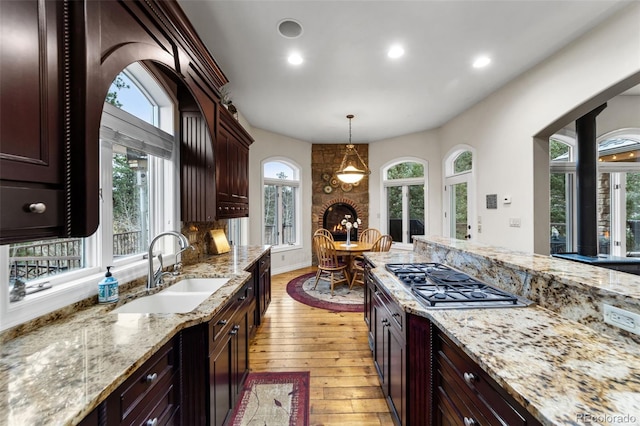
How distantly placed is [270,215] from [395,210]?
9.60ft

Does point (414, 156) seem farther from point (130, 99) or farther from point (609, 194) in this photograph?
point (130, 99)

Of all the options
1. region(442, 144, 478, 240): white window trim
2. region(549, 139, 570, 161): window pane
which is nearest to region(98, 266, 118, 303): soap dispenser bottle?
region(442, 144, 478, 240): white window trim

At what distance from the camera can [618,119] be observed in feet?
12.9

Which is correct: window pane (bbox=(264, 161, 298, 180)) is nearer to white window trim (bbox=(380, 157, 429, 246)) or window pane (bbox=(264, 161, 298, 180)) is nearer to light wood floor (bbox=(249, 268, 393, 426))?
white window trim (bbox=(380, 157, 429, 246))

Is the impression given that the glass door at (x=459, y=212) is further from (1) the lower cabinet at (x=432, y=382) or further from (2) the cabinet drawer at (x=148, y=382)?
(2) the cabinet drawer at (x=148, y=382)

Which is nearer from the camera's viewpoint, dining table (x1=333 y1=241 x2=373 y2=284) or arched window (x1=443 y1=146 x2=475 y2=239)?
dining table (x1=333 y1=241 x2=373 y2=284)

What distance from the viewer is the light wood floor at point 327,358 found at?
1832 mm

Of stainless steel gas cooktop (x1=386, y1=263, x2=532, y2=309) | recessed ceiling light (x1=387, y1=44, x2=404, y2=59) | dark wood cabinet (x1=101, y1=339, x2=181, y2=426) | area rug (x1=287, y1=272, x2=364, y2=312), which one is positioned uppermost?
recessed ceiling light (x1=387, y1=44, x2=404, y2=59)

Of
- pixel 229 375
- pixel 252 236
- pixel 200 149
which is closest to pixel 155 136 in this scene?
pixel 200 149

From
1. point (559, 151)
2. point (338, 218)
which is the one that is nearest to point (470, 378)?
point (559, 151)

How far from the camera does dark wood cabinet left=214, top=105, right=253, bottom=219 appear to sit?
255cm

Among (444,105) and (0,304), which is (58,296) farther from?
(444,105)

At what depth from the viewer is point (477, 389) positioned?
0.93 meters

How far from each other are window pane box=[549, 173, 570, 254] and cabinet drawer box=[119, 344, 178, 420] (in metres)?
5.35
